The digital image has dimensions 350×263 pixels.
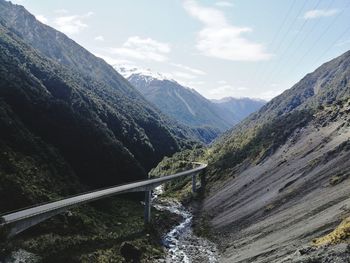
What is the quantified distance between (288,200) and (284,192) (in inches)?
252

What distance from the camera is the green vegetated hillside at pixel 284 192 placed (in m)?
56.3

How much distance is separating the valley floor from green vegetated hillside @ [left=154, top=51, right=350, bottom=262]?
0.07 meters

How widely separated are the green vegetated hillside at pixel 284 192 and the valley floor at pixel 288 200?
0.22ft

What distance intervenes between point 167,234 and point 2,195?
29945 mm

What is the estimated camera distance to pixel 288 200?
79.9 m

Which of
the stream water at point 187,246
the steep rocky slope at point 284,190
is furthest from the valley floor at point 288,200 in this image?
the stream water at point 187,246

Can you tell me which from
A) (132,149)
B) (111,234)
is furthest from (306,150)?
(132,149)

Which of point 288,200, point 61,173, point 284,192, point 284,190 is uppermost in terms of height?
point 61,173

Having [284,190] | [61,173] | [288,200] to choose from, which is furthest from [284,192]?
[61,173]

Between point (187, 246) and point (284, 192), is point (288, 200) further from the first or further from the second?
point (187, 246)

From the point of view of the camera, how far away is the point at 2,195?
216 ft

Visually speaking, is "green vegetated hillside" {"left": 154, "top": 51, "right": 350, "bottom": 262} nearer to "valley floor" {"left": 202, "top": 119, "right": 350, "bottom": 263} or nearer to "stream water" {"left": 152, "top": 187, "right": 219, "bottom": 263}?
"valley floor" {"left": 202, "top": 119, "right": 350, "bottom": 263}

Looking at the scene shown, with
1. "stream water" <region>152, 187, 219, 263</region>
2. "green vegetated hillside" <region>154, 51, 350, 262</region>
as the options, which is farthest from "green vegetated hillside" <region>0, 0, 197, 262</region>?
"green vegetated hillside" <region>154, 51, 350, 262</region>

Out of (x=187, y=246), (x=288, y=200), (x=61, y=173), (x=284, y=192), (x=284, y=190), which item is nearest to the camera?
(x=187, y=246)
